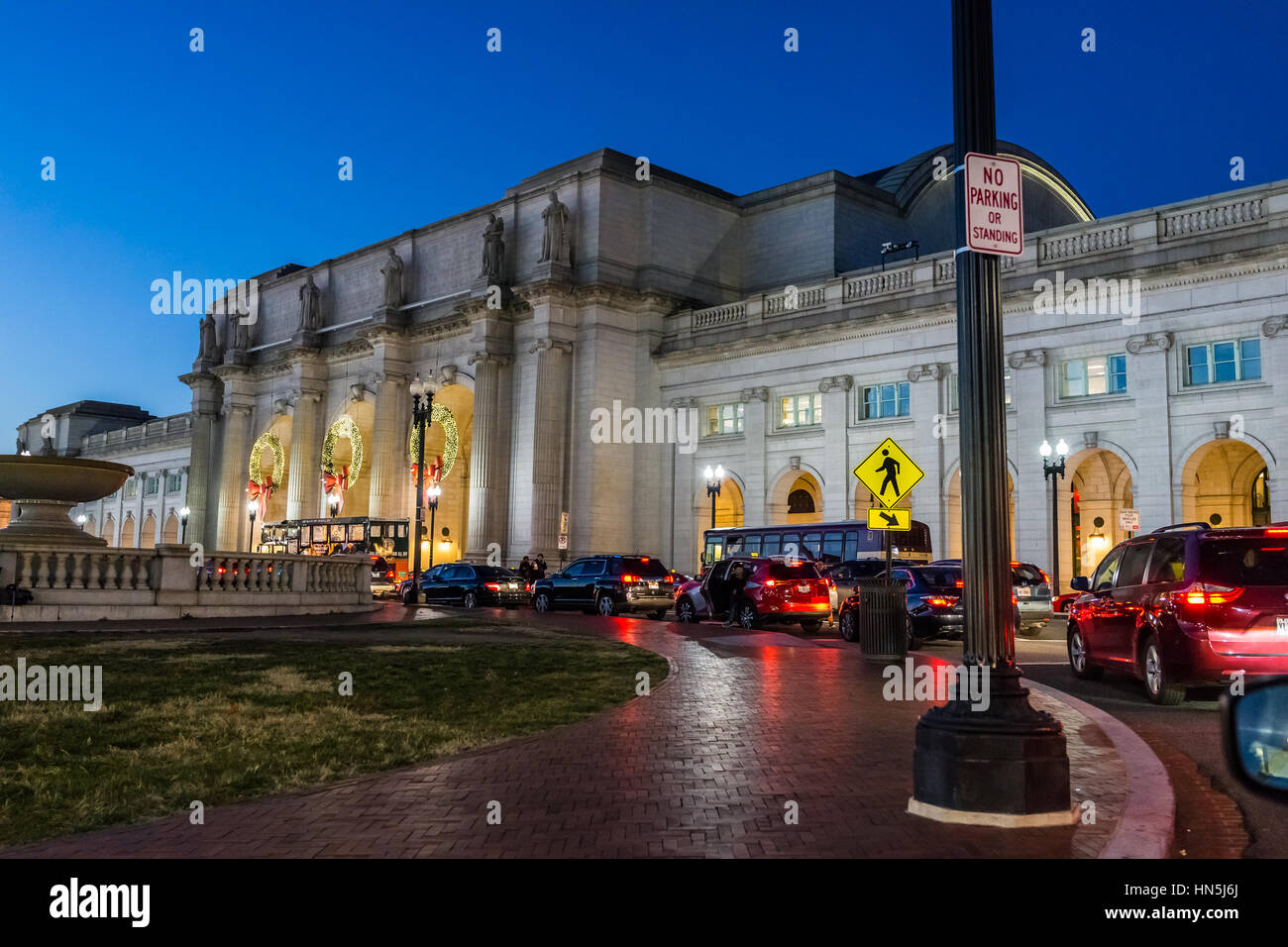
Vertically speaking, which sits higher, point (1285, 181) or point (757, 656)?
point (1285, 181)

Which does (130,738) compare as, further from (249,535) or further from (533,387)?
(249,535)

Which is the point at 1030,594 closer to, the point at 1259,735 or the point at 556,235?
the point at 1259,735

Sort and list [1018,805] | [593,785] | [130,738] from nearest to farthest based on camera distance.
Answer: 1. [1018,805]
2. [593,785]
3. [130,738]

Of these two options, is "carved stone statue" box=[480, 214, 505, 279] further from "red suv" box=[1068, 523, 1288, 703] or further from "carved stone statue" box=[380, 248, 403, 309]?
"red suv" box=[1068, 523, 1288, 703]

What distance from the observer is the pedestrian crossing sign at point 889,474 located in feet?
61.4

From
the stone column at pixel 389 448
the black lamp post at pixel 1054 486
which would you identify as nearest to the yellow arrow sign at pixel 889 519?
the black lamp post at pixel 1054 486

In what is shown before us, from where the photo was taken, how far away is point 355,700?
12539 millimetres

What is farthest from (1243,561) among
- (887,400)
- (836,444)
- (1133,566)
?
(836,444)

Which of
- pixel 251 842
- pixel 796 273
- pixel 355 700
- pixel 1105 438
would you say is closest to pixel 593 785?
pixel 251 842

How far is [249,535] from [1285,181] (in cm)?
6514

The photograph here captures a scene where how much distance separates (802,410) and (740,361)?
414cm

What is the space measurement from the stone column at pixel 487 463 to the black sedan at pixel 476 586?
13089 millimetres

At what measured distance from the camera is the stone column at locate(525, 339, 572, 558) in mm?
54406

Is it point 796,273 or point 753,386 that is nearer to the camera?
point 753,386
